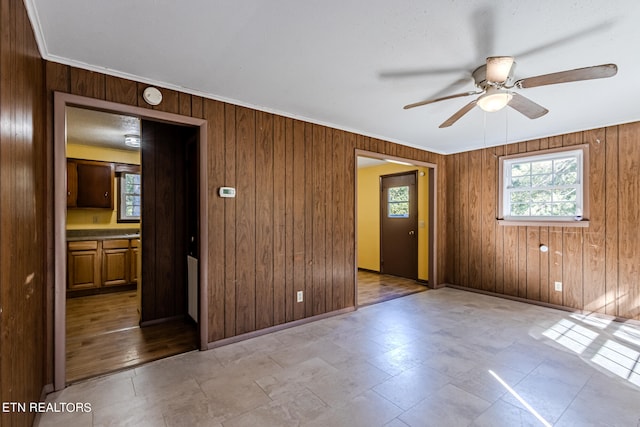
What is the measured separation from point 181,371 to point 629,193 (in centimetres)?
510

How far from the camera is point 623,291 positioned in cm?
362

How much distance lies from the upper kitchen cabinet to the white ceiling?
3.52 m

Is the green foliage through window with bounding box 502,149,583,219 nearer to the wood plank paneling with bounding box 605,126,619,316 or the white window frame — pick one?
the white window frame

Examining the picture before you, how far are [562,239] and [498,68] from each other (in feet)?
10.5

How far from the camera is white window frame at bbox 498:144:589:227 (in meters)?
3.86

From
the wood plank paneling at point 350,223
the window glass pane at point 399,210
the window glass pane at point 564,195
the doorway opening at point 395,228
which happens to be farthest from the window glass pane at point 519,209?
the wood plank paneling at point 350,223

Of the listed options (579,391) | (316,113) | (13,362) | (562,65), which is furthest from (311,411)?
(562,65)

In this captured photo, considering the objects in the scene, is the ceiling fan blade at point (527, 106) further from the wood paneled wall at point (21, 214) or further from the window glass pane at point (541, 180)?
the wood paneled wall at point (21, 214)

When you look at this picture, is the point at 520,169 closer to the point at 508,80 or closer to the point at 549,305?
the point at 549,305

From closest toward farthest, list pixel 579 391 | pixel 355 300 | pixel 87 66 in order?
pixel 579 391, pixel 87 66, pixel 355 300

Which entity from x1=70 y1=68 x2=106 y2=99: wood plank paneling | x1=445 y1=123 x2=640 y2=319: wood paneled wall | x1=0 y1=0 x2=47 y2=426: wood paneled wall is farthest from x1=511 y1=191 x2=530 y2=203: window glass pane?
x1=0 y1=0 x2=47 y2=426: wood paneled wall

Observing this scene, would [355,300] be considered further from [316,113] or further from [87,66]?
[87,66]

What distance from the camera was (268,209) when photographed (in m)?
3.22

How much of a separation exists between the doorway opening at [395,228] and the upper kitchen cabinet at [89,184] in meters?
4.36
